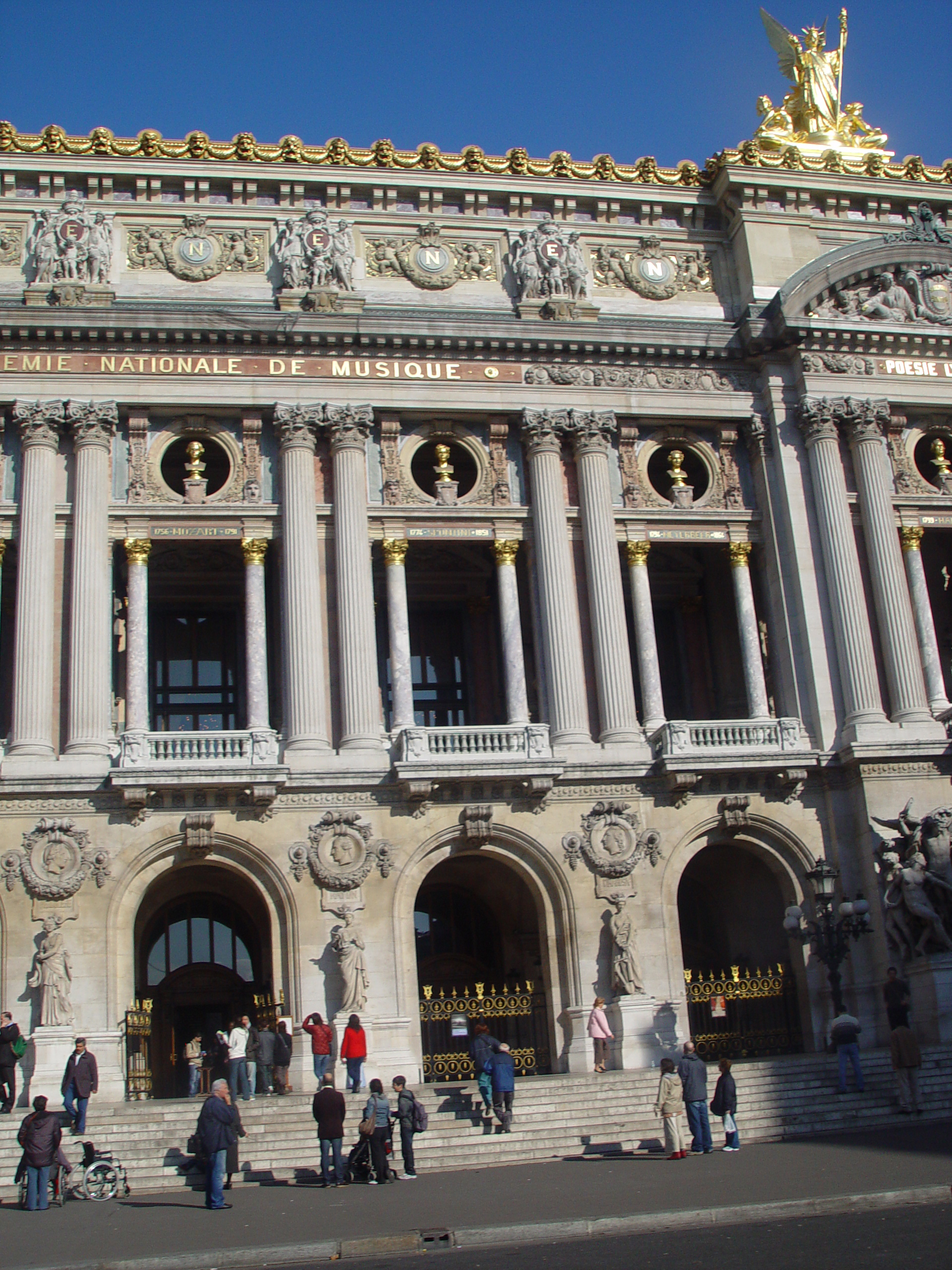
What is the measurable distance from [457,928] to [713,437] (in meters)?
14.1

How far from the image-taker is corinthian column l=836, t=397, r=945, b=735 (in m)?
32.4

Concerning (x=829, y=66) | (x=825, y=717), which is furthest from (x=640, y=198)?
(x=825, y=717)

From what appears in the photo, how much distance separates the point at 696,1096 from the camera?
69.8 ft

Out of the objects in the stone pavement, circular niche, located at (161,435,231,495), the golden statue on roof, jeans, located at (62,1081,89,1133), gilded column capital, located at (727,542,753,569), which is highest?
the golden statue on roof

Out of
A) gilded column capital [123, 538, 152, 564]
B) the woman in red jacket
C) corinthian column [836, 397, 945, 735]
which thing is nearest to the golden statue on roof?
corinthian column [836, 397, 945, 735]

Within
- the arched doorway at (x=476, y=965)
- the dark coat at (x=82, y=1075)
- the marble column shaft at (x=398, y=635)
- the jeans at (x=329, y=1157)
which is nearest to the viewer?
the jeans at (x=329, y=1157)

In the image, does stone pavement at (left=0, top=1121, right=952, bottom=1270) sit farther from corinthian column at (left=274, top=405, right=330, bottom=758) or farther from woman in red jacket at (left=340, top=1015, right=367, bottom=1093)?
corinthian column at (left=274, top=405, right=330, bottom=758)

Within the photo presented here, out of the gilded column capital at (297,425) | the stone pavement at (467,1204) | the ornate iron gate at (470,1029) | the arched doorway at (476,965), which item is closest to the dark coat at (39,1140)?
the stone pavement at (467,1204)

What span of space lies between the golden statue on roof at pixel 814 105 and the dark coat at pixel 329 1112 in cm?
2935

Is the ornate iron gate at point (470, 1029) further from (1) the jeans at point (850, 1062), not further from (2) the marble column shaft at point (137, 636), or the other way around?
(2) the marble column shaft at point (137, 636)

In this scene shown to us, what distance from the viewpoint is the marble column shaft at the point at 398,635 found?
30984mm

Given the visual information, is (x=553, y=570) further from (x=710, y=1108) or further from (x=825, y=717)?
(x=710, y=1108)

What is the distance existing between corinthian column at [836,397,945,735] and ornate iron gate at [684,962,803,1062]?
6.90 metres

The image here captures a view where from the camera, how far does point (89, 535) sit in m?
30.8
